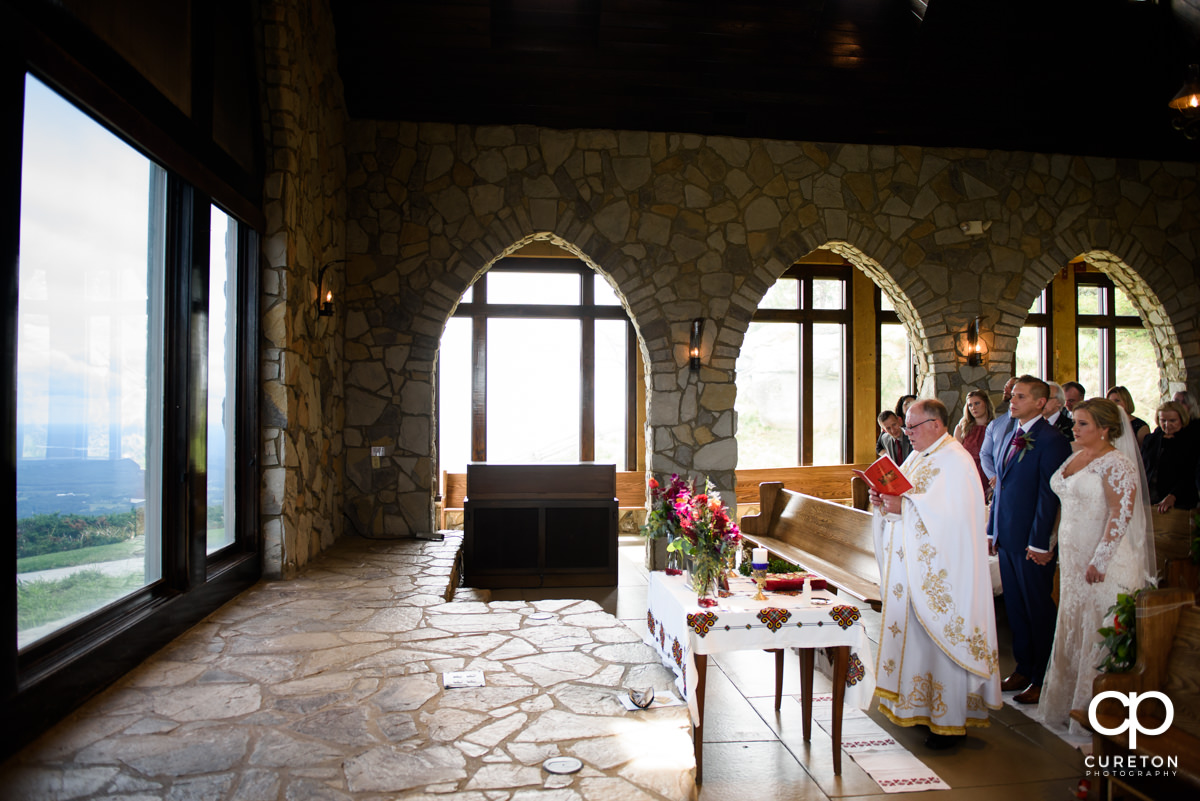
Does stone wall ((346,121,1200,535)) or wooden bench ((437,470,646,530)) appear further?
wooden bench ((437,470,646,530))

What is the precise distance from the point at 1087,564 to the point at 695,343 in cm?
428

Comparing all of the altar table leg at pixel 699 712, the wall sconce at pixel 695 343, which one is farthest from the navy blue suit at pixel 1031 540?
the wall sconce at pixel 695 343

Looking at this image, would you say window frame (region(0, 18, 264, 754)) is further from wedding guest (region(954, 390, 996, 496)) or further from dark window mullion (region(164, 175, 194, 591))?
wedding guest (region(954, 390, 996, 496))

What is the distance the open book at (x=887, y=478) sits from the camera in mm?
3467

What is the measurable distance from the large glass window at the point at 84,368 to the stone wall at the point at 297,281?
1.21 metres

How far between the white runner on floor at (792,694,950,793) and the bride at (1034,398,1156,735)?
85cm

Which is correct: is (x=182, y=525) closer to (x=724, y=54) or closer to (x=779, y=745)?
(x=779, y=745)

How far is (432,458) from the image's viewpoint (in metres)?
7.32

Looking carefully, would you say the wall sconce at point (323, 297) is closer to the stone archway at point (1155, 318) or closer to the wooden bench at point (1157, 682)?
the wooden bench at point (1157, 682)

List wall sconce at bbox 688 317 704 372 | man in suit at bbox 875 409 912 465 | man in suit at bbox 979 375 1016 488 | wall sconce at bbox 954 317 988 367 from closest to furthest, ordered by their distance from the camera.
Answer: man in suit at bbox 979 375 1016 488 → wall sconce at bbox 688 317 704 372 → man in suit at bbox 875 409 912 465 → wall sconce at bbox 954 317 988 367

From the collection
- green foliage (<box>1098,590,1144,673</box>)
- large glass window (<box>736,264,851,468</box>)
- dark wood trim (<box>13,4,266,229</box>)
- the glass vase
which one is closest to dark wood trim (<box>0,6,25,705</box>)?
dark wood trim (<box>13,4,266,229</box>)

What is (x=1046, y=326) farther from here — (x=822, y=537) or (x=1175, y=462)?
(x=822, y=537)

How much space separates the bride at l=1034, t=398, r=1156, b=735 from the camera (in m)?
3.55

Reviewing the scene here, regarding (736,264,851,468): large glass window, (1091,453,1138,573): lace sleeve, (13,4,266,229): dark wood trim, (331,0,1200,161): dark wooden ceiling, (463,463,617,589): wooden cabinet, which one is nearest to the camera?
(13,4,266,229): dark wood trim
